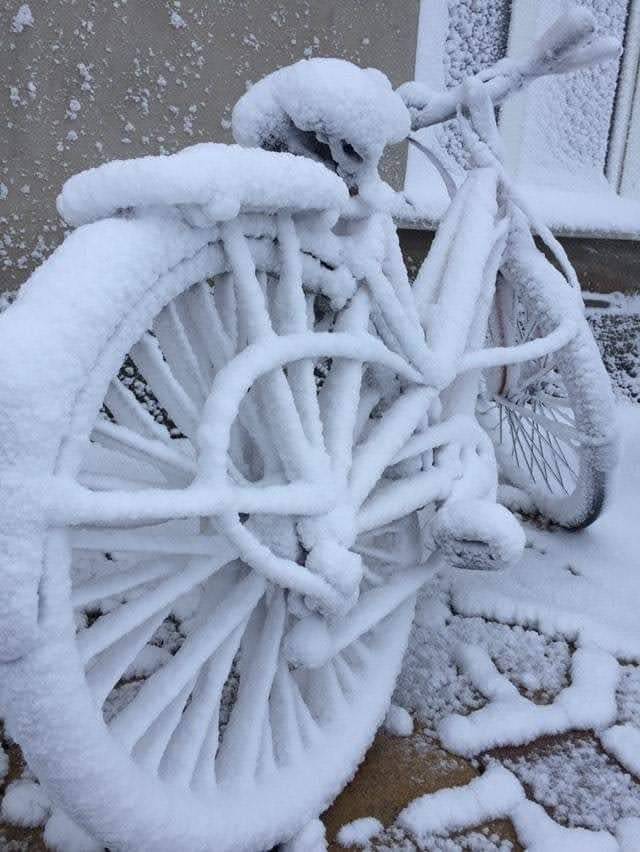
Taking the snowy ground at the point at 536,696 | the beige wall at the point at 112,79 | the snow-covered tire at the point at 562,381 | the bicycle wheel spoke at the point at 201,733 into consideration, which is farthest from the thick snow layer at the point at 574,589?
the beige wall at the point at 112,79

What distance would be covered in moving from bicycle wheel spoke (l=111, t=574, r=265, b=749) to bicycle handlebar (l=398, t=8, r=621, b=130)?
1.43 metres

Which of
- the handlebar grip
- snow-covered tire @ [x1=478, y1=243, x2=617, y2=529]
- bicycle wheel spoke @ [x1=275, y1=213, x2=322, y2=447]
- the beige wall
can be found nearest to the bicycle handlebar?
the handlebar grip

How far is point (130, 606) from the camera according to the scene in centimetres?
108

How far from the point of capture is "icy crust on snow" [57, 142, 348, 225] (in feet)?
3.34

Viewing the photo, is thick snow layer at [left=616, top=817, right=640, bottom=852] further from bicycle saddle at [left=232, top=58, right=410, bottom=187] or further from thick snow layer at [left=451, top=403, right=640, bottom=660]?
bicycle saddle at [left=232, top=58, right=410, bottom=187]

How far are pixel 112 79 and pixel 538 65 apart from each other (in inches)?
60.3

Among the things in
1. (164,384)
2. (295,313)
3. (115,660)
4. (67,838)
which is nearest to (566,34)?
(295,313)

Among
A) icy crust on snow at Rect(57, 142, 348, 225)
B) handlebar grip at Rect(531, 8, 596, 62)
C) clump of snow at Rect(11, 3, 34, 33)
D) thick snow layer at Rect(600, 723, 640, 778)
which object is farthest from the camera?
clump of snow at Rect(11, 3, 34, 33)

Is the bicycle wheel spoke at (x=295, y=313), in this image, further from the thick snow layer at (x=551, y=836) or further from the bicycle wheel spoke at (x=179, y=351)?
the thick snow layer at (x=551, y=836)

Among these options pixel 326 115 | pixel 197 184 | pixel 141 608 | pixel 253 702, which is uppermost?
pixel 326 115

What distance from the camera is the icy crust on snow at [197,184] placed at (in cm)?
102

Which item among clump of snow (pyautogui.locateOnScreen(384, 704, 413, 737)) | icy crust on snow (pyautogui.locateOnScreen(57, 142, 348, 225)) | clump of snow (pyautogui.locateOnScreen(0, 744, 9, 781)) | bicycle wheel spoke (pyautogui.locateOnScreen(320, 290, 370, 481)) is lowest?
clump of snow (pyautogui.locateOnScreen(384, 704, 413, 737))

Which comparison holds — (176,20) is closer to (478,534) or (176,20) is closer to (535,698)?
(478,534)

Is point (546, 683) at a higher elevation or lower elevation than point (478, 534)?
lower
